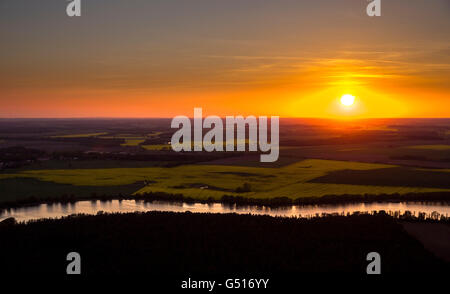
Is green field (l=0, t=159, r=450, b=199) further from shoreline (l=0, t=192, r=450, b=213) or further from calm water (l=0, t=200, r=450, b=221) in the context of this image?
calm water (l=0, t=200, r=450, b=221)

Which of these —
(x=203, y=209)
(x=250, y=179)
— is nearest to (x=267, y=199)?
(x=203, y=209)

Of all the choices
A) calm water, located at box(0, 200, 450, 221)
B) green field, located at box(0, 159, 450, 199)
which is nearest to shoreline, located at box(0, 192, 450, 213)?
calm water, located at box(0, 200, 450, 221)

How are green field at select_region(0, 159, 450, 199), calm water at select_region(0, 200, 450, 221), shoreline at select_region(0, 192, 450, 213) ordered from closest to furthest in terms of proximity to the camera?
calm water at select_region(0, 200, 450, 221) → shoreline at select_region(0, 192, 450, 213) → green field at select_region(0, 159, 450, 199)

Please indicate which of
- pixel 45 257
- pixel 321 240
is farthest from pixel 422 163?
pixel 45 257

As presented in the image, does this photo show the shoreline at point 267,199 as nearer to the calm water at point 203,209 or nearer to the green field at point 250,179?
the calm water at point 203,209

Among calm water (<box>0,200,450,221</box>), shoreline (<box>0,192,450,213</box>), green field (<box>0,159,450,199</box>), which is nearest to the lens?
calm water (<box>0,200,450,221</box>)
